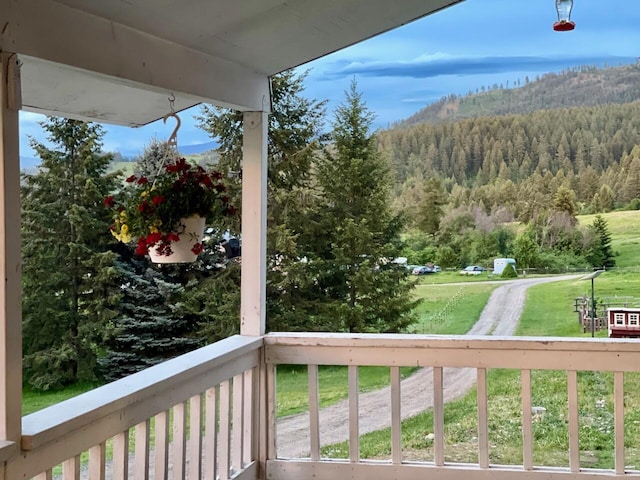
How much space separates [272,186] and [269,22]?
124cm

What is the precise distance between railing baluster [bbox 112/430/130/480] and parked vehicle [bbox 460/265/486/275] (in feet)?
6.30

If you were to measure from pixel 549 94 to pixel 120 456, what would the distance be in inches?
100.0

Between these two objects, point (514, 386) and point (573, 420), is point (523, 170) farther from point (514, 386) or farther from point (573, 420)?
point (573, 420)

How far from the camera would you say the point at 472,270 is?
11.3ft

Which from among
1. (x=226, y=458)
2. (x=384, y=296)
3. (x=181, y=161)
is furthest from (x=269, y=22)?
(x=226, y=458)

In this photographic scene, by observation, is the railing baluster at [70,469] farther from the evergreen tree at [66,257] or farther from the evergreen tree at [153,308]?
the evergreen tree at [153,308]

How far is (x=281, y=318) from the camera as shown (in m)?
3.60

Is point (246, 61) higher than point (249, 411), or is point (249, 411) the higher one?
point (246, 61)

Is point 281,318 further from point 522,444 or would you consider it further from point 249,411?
point 522,444

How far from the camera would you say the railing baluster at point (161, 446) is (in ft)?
7.93

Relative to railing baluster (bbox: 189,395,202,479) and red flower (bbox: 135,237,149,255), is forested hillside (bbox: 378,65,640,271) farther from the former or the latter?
red flower (bbox: 135,237,149,255)

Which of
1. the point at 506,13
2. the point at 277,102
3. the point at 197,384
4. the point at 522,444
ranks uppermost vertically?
the point at 506,13

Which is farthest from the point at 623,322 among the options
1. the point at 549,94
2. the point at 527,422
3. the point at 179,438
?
the point at 179,438

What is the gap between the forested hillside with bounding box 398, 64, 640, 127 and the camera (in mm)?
3291
